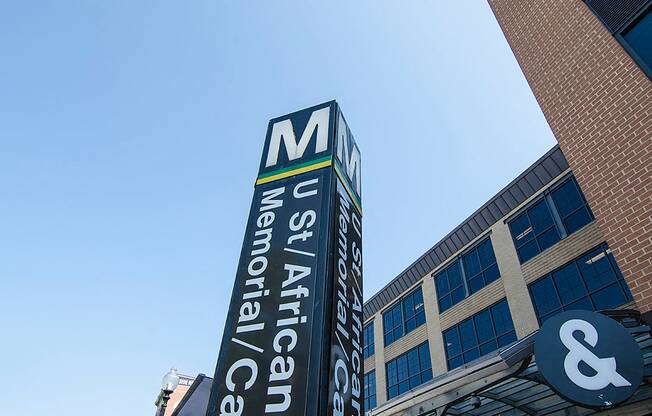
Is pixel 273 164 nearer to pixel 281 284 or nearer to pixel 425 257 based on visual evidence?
pixel 281 284

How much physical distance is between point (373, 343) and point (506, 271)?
34.3ft

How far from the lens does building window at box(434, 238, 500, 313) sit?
59.0 feet

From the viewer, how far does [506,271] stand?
55.0 feet

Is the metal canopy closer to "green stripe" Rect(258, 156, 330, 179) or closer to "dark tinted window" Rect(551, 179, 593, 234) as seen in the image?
"green stripe" Rect(258, 156, 330, 179)

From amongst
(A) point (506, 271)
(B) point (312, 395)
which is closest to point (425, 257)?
(A) point (506, 271)

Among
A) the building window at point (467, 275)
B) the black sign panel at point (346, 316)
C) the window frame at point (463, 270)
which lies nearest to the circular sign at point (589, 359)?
the black sign panel at point (346, 316)

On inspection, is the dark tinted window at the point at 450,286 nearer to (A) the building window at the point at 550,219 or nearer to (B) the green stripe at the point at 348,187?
(A) the building window at the point at 550,219

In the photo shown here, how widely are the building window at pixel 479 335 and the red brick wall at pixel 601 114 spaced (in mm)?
10820

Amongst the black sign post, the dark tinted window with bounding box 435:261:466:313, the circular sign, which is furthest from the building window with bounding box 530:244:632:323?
the black sign post

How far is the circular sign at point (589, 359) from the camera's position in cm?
448

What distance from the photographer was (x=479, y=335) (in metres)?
17.2

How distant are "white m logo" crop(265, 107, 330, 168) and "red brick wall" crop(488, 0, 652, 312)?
12.9ft

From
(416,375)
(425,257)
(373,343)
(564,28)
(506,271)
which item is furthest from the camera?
(373,343)

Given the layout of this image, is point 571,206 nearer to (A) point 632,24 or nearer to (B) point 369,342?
(A) point 632,24
